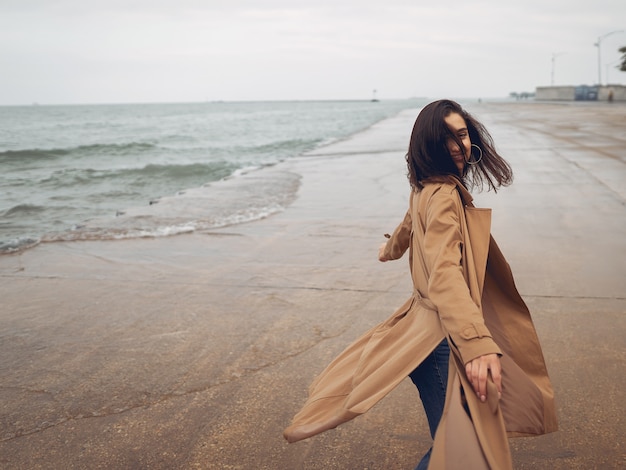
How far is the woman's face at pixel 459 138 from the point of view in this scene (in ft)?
6.62

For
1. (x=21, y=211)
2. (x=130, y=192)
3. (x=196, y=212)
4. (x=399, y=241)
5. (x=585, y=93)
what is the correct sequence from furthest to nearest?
(x=585, y=93) → (x=130, y=192) → (x=21, y=211) → (x=196, y=212) → (x=399, y=241)

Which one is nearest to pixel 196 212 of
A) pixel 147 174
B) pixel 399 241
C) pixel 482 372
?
pixel 399 241

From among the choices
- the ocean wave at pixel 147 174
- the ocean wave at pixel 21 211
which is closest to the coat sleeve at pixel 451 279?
the ocean wave at pixel 21 211

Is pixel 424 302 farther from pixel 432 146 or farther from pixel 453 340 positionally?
pixel 432 146

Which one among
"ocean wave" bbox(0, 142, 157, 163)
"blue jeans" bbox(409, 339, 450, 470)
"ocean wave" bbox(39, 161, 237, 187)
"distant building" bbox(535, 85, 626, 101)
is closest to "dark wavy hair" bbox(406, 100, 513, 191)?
"blue jeans" bbox(409, 339, 450, 470)

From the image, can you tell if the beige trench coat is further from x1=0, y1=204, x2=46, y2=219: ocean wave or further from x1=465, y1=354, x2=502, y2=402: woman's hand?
x1=0, y1=204, x2=46, y2=219: ocean wave

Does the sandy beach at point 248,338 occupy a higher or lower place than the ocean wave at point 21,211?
higher

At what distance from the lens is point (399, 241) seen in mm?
2537

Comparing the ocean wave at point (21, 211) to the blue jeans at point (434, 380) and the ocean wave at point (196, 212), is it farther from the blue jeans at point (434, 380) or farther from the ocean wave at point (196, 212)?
the blue jeans at point (434, 380)

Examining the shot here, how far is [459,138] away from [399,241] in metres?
0.64

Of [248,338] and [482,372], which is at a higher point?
[482,372]

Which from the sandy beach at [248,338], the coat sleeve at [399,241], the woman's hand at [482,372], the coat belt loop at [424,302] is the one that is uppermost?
the coat sleeve at [399,241]

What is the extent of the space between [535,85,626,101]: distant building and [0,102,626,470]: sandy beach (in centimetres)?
6122

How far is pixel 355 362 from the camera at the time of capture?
2.19m
